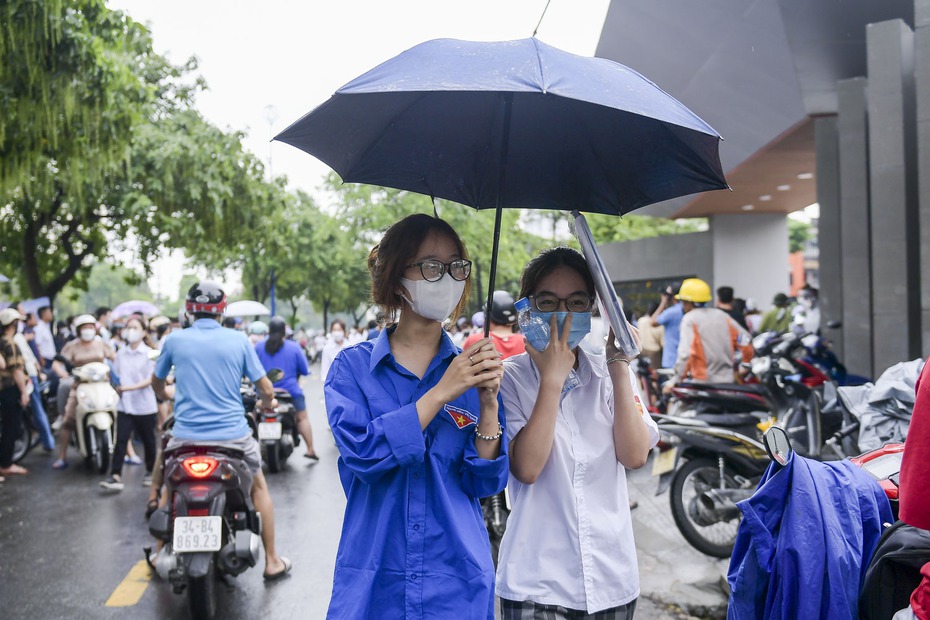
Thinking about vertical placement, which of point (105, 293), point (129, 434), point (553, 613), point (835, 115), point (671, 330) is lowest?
point (129, 434)

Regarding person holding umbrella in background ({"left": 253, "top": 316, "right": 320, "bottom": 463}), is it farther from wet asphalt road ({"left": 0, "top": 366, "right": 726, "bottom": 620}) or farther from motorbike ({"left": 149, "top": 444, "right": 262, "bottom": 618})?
motorbike ({"left": 149, "top": 444, "right": 262, "bottom": 618})

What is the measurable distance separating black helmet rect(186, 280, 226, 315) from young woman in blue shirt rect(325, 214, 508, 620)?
2.98 metres

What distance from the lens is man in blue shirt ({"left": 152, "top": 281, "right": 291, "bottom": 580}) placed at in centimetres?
488

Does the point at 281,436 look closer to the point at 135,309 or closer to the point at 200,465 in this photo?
the point at 200,465

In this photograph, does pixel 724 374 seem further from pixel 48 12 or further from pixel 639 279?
pixel 639 279

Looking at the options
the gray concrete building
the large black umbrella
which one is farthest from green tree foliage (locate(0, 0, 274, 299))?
the gray concrete building

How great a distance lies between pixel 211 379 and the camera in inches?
193

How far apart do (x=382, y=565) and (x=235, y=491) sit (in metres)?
2.95

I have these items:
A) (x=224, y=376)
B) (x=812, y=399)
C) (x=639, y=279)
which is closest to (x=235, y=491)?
(x=224, y=376)

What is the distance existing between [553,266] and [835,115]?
409 inches

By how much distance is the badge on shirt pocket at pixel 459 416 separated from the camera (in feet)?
7.27

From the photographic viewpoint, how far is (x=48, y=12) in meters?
6.61

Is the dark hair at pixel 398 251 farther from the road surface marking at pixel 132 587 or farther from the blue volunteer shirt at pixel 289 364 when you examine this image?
the blue volunteer shirt at pixel 289 364

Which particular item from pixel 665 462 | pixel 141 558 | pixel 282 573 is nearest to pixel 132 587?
pixel 141 558
